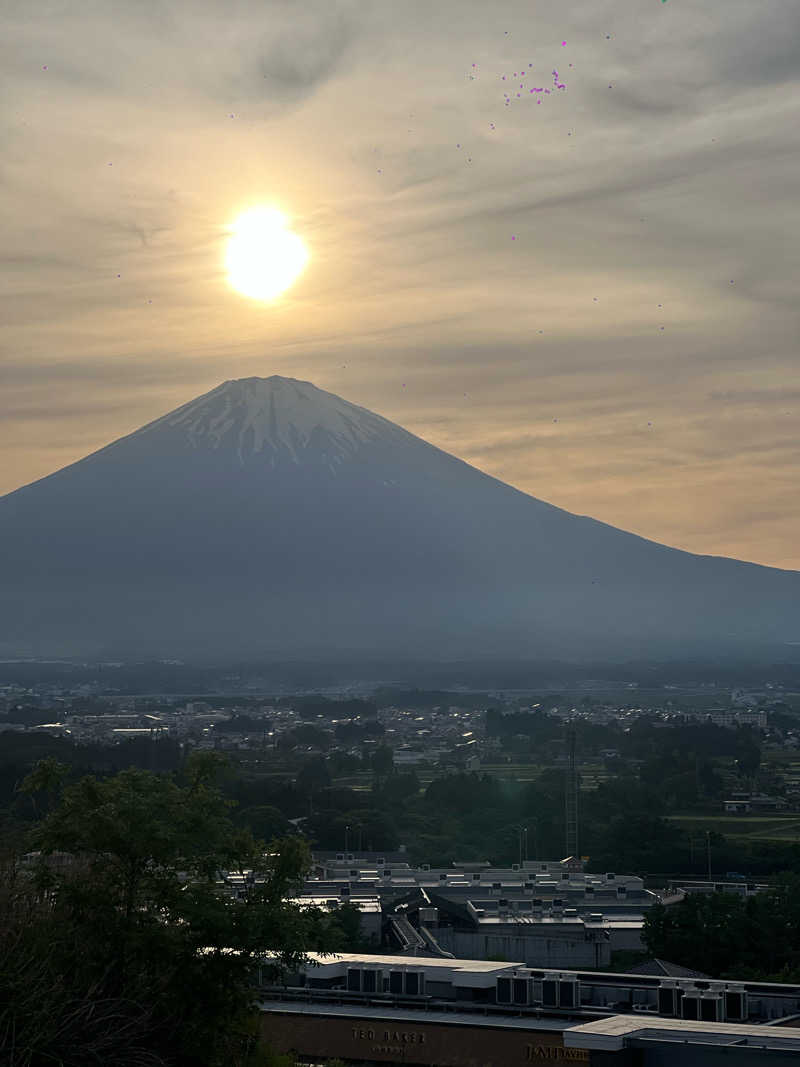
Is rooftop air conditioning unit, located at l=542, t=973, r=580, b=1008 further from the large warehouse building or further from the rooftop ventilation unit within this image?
the rooftop ventilation unit

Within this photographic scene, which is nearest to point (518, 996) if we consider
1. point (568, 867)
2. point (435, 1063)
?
point (435, 1063)

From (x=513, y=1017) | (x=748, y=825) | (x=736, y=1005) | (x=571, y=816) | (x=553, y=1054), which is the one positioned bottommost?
(x=553, y=1054)

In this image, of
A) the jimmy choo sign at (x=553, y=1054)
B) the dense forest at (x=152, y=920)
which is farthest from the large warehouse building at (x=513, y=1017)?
the dense forest at (x=152, y=920)

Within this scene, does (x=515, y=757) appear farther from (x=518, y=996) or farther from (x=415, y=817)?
(x=518, y=996)

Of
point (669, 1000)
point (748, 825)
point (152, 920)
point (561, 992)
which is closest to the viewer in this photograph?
point (152, 920)

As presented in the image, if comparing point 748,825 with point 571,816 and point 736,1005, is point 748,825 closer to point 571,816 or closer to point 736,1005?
point 571,816

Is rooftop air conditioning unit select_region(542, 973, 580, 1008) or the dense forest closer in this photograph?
the dense forest

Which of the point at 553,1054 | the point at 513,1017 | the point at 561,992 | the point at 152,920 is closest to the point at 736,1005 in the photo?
the point at 561,992

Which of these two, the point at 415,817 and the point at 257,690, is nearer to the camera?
the point at 415,817

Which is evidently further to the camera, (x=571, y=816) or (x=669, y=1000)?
(x=571, y=816)

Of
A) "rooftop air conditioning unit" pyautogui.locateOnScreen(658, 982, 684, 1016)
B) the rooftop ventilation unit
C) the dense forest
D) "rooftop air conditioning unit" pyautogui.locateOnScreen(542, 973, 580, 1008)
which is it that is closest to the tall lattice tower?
"rooftop air conditioning unit" pyautogui.locateOnScreen(542, 973, 580, 1008)

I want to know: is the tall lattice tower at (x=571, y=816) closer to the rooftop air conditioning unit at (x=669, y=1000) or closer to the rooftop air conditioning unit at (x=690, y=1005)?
the rooftop air conditioning unit at (x=669, y=1000)
